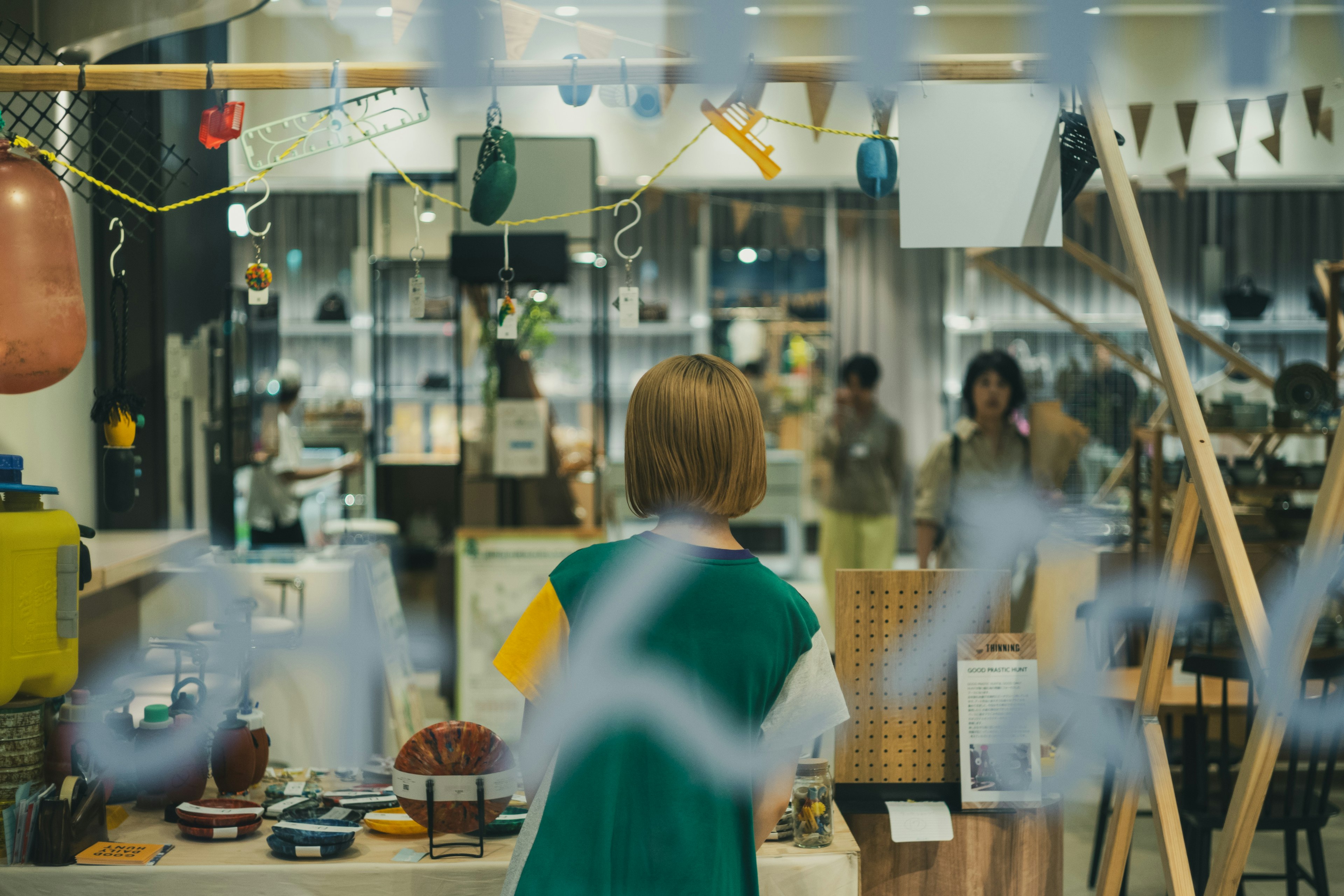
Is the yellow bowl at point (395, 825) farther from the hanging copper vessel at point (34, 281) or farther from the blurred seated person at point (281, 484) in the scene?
the blurred seated person at point (281, 484)

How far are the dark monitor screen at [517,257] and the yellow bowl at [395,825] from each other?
2.53m

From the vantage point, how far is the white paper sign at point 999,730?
1923 mm

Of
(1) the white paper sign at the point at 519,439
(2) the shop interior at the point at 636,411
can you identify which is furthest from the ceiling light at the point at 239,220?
(1) the white paper sign at the point at 519,439

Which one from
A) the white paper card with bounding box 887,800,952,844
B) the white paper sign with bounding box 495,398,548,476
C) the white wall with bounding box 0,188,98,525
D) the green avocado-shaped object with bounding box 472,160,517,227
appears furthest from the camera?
the white paper sign with bounding box 495,398,548,476

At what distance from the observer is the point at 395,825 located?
1.84 m

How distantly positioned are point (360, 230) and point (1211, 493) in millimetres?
6506

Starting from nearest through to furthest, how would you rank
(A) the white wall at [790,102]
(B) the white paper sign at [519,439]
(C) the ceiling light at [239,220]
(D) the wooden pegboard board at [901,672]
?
A: 1. (D) the wooden pegboard board at [901,672]
2. (C) the ceiling light at [239,220]
3. (B) the white paper sign at [519,439]
4. (A) the white wall at [790,102]

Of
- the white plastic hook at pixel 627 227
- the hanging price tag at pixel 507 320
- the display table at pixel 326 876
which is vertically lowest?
the display table at pixel 326 876

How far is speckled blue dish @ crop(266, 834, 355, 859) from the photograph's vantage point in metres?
1.74

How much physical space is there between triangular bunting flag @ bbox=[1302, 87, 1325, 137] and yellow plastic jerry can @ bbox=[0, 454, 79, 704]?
3.64 meters

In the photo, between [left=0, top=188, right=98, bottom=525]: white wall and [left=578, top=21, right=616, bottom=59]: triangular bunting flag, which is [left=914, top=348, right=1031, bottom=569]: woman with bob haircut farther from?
[left=0, top=188, right=98, bottom=525]: white wall

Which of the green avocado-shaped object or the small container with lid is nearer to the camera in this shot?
the small container with lid

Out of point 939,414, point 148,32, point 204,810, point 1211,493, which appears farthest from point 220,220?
point 939,414

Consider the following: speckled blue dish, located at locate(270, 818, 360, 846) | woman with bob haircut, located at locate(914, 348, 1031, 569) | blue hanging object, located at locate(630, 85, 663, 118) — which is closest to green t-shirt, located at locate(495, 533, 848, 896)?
speckled blue dish, located at locate(270, 818, 360, 846)
